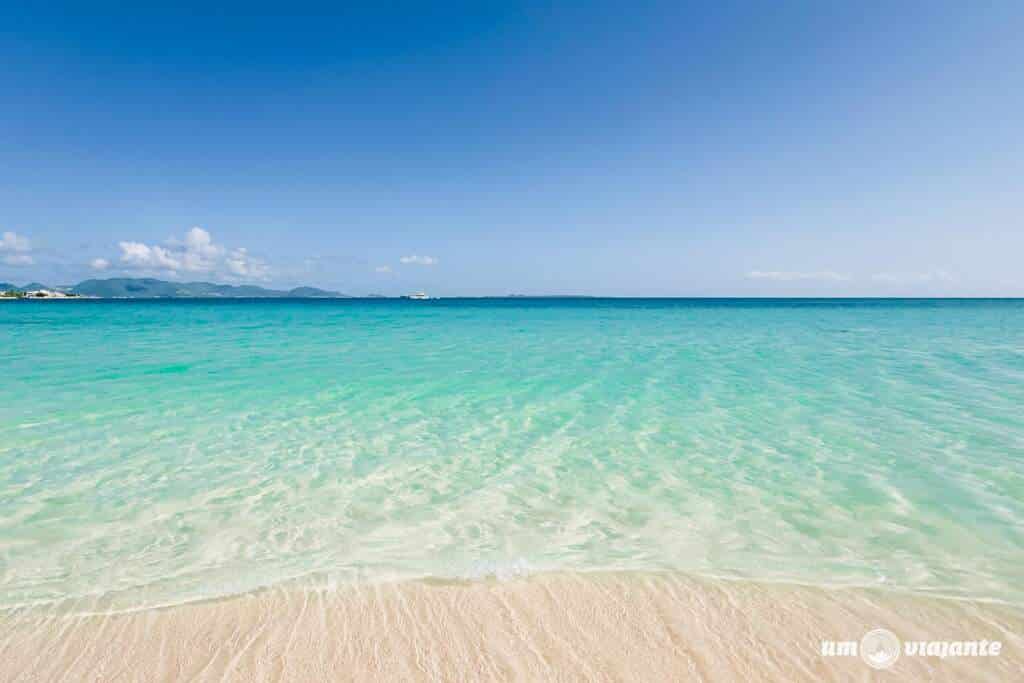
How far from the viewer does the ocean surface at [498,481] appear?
3400 millimetres

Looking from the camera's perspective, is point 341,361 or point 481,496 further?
point 341,361

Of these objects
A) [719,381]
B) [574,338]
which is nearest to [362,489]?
[719,381]

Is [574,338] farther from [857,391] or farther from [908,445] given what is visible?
[908,445]

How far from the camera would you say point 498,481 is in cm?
497

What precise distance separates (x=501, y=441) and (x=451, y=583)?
3.10 m

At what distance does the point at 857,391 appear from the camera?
9336 millimetres

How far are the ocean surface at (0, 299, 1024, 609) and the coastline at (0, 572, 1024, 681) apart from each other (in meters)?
0.19

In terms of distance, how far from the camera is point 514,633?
Answer: 2.70 m
